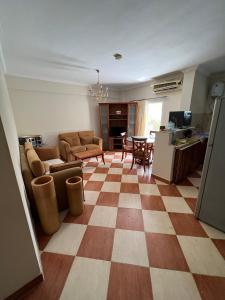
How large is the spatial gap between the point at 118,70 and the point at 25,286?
3.88 metres

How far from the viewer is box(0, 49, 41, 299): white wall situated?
81 centimetres

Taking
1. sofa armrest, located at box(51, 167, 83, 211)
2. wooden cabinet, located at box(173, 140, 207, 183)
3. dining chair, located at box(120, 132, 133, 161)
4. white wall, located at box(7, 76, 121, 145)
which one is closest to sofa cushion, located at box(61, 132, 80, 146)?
white wall, located at box(7, 76, 121, 145)

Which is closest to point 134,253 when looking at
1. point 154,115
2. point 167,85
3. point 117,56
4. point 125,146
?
point 125,146

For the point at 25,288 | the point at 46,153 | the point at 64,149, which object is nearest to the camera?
the point at 25,288

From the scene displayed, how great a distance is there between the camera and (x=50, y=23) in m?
1.56

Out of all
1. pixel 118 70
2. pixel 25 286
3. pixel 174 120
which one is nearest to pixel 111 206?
pixel 25 286

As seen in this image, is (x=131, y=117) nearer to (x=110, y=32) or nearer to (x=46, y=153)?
(x=46, y=153)

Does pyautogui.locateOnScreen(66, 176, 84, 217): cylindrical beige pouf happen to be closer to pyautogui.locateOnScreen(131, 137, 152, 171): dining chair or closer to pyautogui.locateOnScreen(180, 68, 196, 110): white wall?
pyautogui.locateOnScreen(131, 137, 152, 171): dining chair

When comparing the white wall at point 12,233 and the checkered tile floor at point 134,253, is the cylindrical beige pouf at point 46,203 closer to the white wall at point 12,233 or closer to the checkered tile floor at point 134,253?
the checkered tile floor at point 134,253

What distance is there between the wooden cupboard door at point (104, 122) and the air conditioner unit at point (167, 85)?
185 centimetres

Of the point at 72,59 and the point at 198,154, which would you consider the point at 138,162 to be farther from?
the point at 72,59

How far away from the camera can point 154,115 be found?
4.64 metres

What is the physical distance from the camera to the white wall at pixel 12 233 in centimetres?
81

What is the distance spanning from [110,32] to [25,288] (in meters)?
2.87
